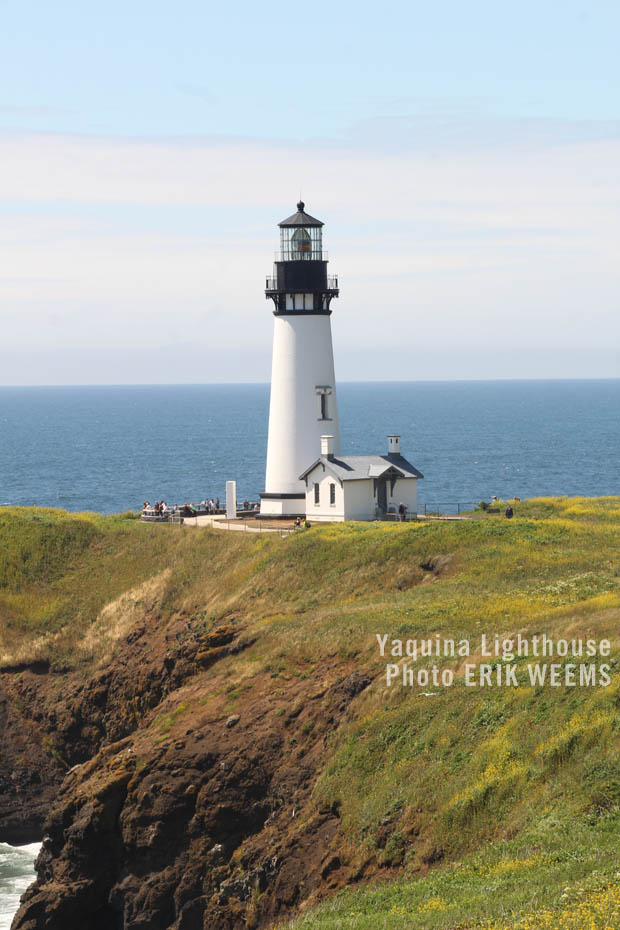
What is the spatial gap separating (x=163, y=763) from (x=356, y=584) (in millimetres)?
14243

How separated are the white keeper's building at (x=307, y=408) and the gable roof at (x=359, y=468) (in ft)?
0.19

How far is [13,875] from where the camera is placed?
44.3 metres

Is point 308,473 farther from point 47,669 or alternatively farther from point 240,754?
point 240,754

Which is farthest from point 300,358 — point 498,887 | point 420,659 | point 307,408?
point 498,887

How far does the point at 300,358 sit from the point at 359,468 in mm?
6602

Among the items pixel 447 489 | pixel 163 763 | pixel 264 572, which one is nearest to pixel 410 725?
pixel 163 763

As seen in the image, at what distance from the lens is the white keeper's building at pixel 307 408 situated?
62.5 m

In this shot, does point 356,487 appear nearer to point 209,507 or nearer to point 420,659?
point 209,507

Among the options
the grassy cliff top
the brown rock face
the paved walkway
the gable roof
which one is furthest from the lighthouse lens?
the brown rock face

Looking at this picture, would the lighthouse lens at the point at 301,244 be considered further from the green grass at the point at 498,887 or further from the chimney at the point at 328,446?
the green grass at the point at 498,887

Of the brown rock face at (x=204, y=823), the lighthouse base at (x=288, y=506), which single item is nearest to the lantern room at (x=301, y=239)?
the lighthouse base at (x=288, y=506)

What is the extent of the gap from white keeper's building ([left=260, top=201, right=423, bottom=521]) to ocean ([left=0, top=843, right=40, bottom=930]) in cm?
2264

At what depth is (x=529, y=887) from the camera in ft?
78.2

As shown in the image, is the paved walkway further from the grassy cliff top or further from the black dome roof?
the black dome roof
